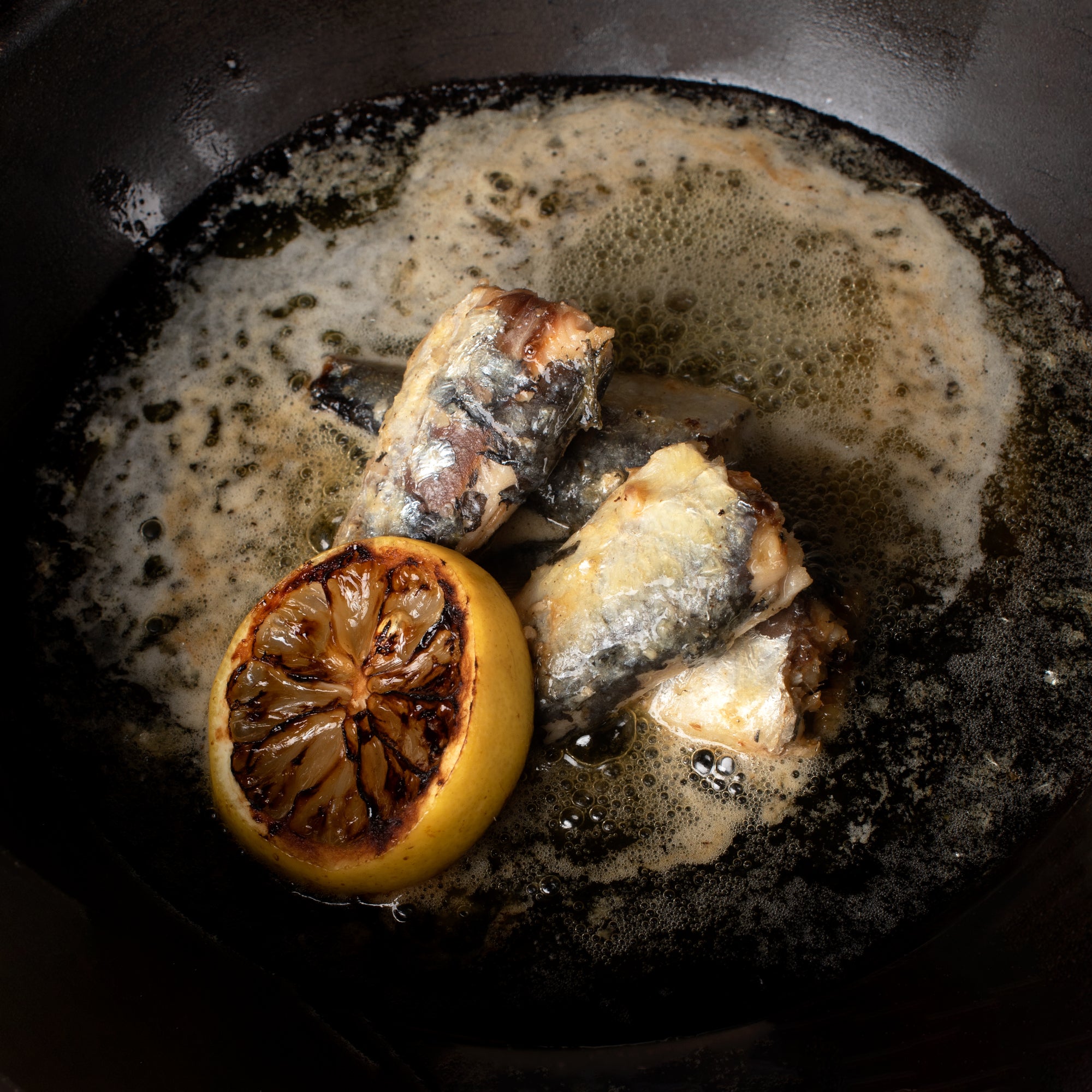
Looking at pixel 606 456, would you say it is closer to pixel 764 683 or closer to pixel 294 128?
pixel 764 683

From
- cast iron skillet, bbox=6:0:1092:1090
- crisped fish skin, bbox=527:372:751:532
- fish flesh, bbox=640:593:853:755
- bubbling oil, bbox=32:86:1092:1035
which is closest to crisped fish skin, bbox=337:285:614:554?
crisped fish skin, bbox=527:372:751:532

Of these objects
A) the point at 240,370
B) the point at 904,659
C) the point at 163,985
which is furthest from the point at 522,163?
the point at 163,985

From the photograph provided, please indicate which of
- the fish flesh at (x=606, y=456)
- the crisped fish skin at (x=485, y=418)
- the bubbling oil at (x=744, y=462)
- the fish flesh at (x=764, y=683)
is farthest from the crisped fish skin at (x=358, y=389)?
the fish flesh at (x=764, y=683)

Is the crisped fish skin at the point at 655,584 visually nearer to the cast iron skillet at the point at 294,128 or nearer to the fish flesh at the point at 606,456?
the fish flesh at the point at 606,456

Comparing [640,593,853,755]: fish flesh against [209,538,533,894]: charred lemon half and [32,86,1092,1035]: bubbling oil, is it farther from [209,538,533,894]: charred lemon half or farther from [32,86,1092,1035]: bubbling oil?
[209,538,533,894]: charred lemon half

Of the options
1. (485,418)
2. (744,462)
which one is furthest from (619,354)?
(485,418)
